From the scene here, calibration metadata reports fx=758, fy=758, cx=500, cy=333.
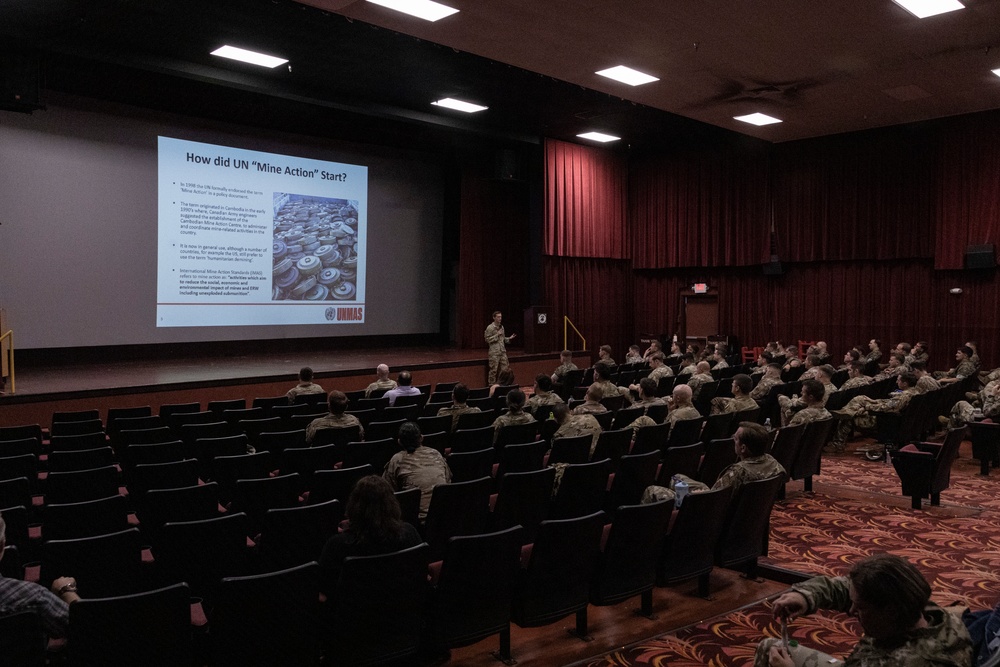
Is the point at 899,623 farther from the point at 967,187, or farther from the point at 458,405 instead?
the point at 967,187

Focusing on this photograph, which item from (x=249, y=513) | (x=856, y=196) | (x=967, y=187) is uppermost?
(x=856, y=196)

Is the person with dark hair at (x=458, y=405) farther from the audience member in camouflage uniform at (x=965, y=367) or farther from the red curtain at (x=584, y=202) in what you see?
the red curtain at (x=584, y=202)

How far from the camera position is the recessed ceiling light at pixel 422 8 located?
845 cm

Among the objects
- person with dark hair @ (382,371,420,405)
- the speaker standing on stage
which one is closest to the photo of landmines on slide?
the speaker standing on stage

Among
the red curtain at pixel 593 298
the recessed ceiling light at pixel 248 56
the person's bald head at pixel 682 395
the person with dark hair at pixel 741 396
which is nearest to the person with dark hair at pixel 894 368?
the person with dark hair at pixel 741 396

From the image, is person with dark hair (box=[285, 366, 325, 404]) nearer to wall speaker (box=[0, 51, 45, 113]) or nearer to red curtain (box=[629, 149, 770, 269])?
wall speaker (box=[0, 51, 45, 113])

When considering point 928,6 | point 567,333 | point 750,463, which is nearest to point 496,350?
point 567,333

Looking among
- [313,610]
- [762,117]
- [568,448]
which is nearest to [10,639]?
[313,610]

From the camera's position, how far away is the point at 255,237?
533 inches

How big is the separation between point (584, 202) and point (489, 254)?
2558 mm

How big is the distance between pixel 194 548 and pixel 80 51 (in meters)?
9.39

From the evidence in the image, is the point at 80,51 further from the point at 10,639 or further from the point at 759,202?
the point at 759,202

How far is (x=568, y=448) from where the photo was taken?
18.2ft

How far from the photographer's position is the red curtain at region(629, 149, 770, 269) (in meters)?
17.3
